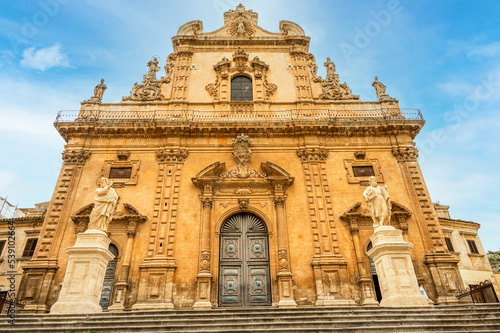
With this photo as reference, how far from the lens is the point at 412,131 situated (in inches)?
602

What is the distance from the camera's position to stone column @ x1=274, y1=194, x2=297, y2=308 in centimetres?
1154

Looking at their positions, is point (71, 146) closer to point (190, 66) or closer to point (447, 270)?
point (190, 66)

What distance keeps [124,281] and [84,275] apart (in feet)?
11.8

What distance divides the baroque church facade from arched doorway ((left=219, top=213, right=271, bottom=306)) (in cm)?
4

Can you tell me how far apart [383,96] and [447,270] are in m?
8.36

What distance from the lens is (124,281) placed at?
11703mm

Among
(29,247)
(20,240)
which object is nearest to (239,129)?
(29,247)

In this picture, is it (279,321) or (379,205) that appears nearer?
(279,321)

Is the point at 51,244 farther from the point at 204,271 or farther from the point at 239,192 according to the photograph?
the point at 239,192

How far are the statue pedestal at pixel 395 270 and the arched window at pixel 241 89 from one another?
9.90 m

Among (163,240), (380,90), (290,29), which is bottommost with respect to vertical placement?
(163,240)

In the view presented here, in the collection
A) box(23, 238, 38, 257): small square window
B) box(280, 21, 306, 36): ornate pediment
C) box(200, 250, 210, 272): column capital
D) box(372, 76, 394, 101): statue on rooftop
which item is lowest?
box(200, 250, 210, 272): column capital

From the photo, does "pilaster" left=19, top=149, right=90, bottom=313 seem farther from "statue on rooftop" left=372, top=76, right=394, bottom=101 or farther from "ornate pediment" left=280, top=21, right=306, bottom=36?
"statue on rooftop" left=372, top=76, right=394, bottom=101

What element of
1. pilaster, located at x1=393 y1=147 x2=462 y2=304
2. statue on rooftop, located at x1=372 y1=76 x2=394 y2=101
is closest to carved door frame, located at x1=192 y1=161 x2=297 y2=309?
pilaster, located at x1=393 y1=147 x2=462 y2=304
